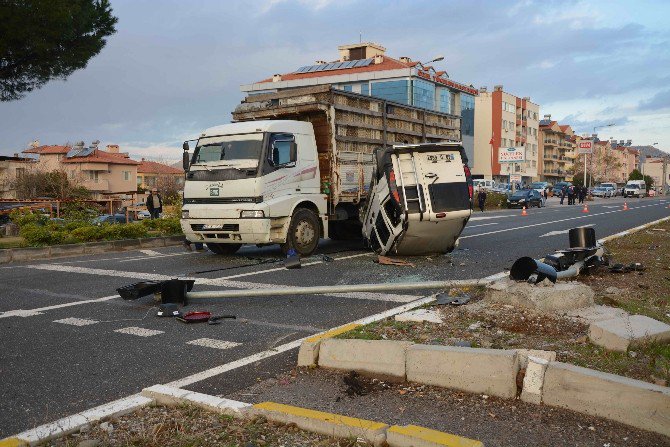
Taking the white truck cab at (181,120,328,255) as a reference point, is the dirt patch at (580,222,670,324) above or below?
below

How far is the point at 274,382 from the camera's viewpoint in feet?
14.6

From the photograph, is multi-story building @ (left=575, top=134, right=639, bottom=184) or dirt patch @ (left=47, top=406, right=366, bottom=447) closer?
dirt patch @ (left=47, top=406, right=366, bottom=447)

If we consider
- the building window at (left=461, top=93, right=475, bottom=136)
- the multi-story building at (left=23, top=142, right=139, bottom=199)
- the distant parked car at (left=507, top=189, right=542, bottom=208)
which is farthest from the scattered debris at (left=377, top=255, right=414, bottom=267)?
the building window at (left=461, top=93, right=475, bottom=136)

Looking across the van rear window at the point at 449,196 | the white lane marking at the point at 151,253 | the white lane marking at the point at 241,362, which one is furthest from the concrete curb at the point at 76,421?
the white lane marking at the point at 151,253

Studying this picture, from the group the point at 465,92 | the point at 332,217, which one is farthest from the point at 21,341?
the point at 465,92

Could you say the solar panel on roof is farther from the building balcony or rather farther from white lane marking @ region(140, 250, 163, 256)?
white lane marking @ region(140, 250, 163, 256)

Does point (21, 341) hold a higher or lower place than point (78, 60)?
lower

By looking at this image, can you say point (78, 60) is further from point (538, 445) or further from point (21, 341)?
point (538, 445)

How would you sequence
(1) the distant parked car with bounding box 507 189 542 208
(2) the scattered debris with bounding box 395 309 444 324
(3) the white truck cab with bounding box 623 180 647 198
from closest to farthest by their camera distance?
(2) the scattered debris with bounding box 395 309 444 324 < (1) the distant parked car with bounding box 507 189 542 208 < (3) the white truck cab with bounding box 623 180 647 198

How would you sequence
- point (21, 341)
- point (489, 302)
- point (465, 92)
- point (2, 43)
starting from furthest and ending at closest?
1. point (465, 92)
2. point (2, 43)
3. point (489, 302)
4. point (21, 341)

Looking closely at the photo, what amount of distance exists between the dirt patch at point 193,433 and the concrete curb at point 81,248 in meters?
11.1

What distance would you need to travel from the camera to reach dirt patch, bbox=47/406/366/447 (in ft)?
10.9

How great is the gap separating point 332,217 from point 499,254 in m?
3.57

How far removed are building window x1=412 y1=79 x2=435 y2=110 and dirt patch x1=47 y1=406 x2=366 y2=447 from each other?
6760cm
